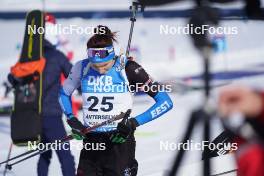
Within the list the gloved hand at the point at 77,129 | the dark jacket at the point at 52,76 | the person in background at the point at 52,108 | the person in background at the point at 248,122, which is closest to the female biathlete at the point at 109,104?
the gloved hand at the point at 77,129

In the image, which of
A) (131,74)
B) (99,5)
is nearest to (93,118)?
(131,74)

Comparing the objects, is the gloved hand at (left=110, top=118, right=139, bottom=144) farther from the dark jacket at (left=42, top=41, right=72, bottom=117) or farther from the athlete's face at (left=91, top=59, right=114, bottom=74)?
the dark jacket at (left=42, top=41, right=72, bottom=117)

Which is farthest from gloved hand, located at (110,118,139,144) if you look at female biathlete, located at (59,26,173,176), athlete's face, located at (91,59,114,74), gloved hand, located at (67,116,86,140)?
athlete's face, located at (91,59,114,74)

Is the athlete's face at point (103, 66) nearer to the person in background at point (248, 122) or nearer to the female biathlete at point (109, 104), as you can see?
the female biathlete at point (109, 104)

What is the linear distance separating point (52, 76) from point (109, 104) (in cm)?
146

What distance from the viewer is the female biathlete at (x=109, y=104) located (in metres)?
3.03

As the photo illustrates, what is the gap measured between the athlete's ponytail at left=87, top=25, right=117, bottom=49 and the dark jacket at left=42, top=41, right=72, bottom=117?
1314 mm

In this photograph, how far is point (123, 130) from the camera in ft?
9.75

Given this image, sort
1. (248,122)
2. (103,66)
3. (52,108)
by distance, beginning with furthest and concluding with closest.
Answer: (52,108), (103,66), (248,122)

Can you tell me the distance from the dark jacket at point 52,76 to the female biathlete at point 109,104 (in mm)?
1225

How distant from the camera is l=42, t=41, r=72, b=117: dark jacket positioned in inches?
174

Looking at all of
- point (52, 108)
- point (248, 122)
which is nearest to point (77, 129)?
point (52, 108)

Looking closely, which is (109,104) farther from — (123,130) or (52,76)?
(52,76)

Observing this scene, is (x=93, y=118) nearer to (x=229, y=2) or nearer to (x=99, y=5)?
(x=229, y=2)
